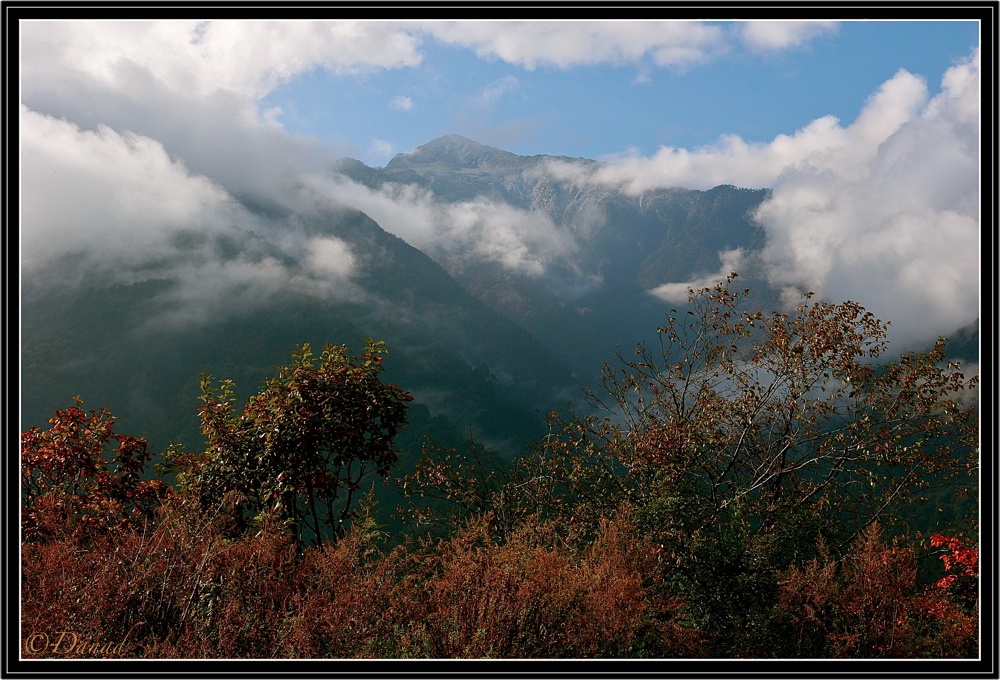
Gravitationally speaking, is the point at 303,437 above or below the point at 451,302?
below

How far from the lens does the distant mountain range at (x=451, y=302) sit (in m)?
51.8

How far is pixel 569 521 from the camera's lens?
571 centimetres

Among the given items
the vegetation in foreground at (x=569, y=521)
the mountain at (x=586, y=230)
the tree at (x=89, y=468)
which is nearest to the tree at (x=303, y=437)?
the vegetation in foreground at (x=569, y=521)

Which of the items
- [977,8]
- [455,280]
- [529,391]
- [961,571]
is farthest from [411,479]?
[455,280]

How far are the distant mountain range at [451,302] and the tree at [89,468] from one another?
29.2 m

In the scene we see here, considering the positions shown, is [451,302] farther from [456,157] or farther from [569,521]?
[569,521]

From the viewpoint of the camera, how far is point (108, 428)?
5.71 metres

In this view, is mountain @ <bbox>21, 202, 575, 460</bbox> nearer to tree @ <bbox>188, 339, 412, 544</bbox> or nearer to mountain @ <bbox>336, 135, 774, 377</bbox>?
mountain @ <bbox>336, 135, 774, 377</bbox>

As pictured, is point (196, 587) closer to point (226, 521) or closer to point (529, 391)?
point (226, 521)

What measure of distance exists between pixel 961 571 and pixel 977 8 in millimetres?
4020

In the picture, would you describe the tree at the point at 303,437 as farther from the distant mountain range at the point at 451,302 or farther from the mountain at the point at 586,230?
the mountain at the point at 586,230

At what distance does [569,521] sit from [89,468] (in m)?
4.36

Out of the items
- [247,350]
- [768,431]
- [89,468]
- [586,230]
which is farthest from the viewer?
[586,230]

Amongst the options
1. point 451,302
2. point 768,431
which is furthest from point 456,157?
point 768,431
